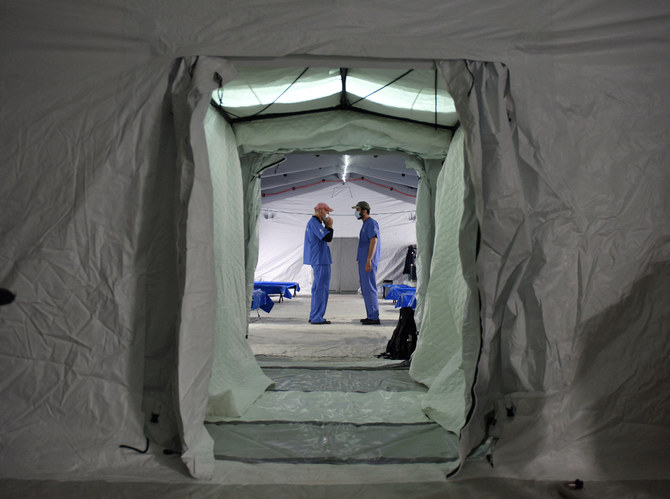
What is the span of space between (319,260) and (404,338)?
6.71ft

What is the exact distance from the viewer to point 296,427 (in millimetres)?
1604

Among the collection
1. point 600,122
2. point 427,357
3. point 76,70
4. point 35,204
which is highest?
point 76,70

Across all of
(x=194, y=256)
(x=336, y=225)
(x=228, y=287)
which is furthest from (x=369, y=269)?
→ (x=336, y=225)

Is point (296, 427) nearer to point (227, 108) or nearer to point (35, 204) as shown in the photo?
point (35, 204)

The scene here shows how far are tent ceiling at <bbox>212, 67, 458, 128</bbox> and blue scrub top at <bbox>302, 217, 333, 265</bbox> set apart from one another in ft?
8.21

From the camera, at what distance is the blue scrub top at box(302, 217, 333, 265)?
4648mm

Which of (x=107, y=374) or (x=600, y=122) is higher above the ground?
(x=600, y=122)

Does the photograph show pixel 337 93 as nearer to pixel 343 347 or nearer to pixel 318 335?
pixel 343 347

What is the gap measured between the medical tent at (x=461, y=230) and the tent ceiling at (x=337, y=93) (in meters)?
0.45

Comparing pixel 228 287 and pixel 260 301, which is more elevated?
pixel 228 287

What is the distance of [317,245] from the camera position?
15.4 feet

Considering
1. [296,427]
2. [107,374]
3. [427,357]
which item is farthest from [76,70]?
[427,357]

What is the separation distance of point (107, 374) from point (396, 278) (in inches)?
299

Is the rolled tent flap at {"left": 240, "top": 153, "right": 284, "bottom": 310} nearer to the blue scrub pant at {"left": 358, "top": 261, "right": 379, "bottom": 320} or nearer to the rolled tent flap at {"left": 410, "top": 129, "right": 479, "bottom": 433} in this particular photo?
the rolled tent flap at {"left": 410, "top": 129, "right": 479, "bottom": 433}
